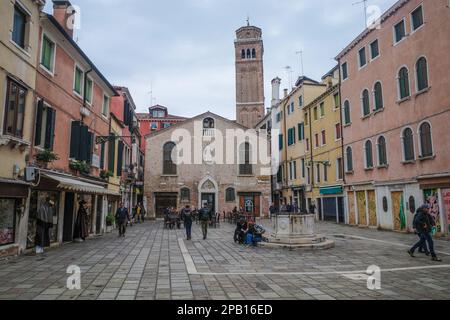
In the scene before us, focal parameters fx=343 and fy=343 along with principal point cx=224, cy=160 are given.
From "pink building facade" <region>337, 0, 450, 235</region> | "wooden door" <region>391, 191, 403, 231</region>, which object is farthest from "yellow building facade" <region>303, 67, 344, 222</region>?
"wooden door" <region>391, 191, 403, 231</region>

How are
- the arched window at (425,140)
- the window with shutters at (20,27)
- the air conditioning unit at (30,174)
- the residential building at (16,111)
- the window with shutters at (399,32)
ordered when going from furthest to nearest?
1. the window with shutters at (399,32)
2. the arched window at (425,140)
3. the air conditioning unit at (30,174)
4. the window with shutters at (20,27)
5. the residential building at (16,111)

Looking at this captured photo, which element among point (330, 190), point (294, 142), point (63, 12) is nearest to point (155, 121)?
point (294, 142)

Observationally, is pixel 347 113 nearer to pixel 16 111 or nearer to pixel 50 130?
pixel 50 130

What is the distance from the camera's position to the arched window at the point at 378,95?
20.0 m

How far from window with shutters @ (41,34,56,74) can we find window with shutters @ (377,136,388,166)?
17219mm

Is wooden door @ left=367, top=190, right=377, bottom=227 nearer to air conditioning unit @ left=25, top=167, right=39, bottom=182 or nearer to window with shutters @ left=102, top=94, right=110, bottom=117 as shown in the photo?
window with shutters @ left=102, top=94, right=110, bottom=117

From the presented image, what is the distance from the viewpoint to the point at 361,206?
22062 mm

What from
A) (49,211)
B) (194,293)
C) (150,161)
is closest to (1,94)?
(49,211)

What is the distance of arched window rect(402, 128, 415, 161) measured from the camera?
1740 cm

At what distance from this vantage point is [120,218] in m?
16.3

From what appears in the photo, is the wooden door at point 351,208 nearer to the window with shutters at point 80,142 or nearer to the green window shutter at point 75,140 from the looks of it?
the window with shutters at point 80,142

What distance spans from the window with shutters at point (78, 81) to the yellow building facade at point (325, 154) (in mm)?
17730

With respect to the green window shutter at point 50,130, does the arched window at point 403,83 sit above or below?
above

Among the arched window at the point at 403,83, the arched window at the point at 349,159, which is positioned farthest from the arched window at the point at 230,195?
the arched window at the point at 403,83
